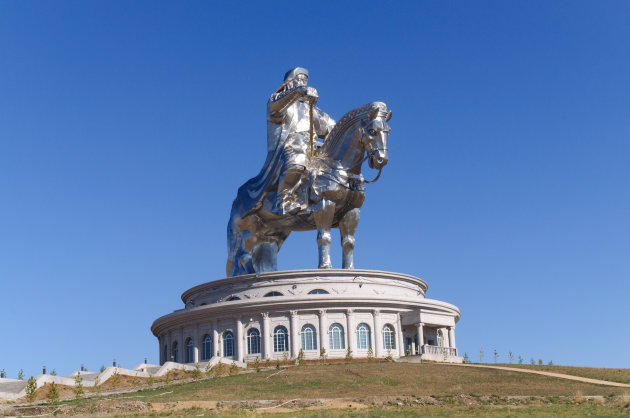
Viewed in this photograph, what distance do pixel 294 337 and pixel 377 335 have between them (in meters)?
4.68

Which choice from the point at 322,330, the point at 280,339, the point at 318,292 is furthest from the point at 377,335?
the point at 280,339

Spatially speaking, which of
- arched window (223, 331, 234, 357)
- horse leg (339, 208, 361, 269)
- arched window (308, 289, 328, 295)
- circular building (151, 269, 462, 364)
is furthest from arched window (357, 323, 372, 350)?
arched window (223, 331, 234, 357)

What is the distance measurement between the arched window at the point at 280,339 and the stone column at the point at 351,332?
346 cm

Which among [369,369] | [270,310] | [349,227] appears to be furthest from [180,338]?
[369,369]

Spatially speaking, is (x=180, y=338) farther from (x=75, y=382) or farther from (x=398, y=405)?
(x=398, y=405)

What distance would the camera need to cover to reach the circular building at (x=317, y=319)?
4862cm

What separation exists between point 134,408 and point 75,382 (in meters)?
10.0

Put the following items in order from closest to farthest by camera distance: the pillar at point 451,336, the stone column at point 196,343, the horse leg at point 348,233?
the horse leg at point 348,233, the stone column at point 196,343, the pillar at point 451,336

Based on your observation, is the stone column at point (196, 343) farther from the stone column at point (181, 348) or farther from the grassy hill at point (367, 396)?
the grassy hill at point (367, 396)

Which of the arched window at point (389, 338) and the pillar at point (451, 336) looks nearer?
the arched window at point (389, 338)

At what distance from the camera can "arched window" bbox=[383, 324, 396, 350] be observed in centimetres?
4931

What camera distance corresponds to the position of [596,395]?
32656 millimetres

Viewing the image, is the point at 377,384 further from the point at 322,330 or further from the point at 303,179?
the point at 303,179

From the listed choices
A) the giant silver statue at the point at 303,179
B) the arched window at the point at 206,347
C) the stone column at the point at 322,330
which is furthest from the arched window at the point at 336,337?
the arched window at the point at 206,347
